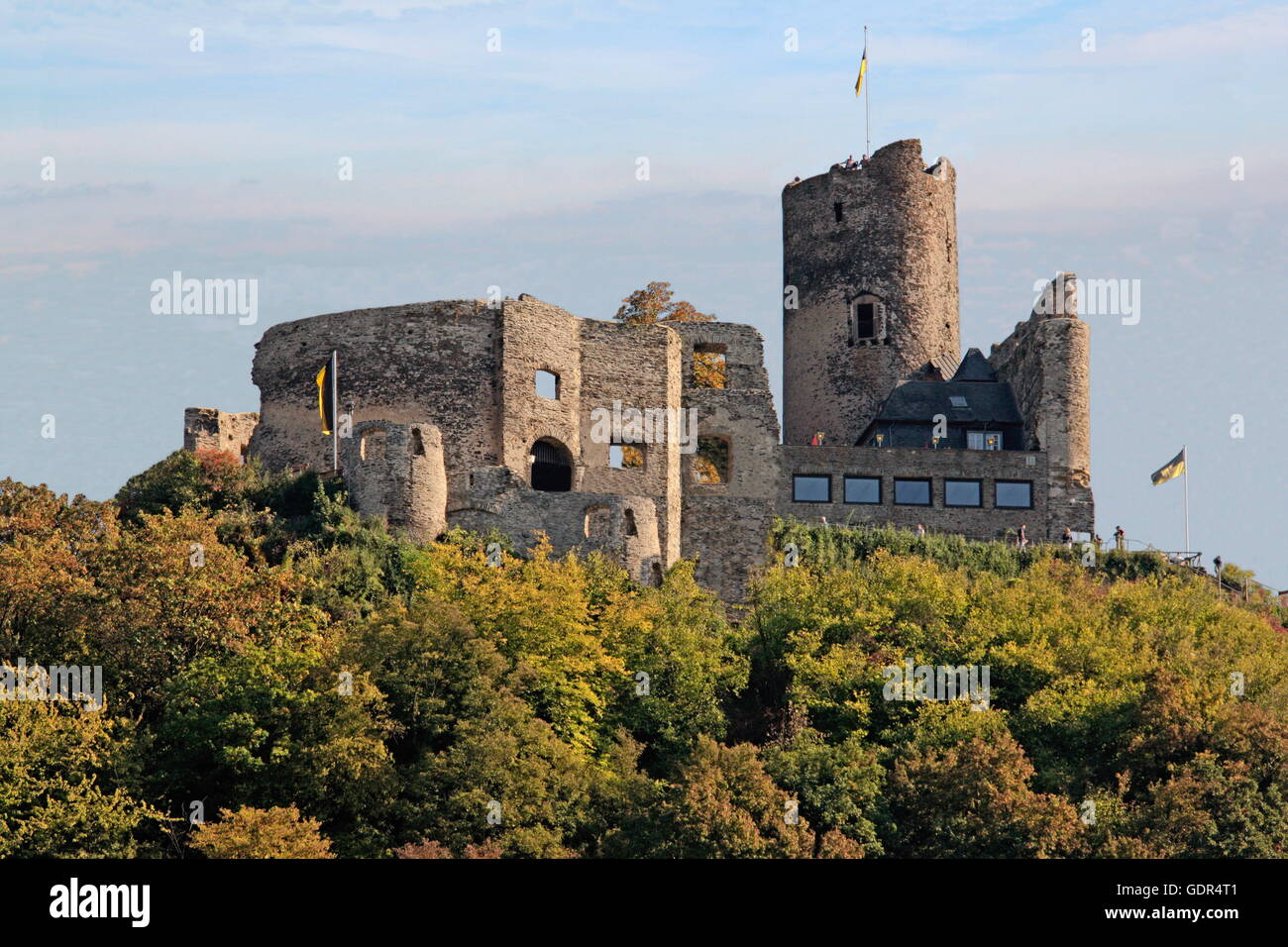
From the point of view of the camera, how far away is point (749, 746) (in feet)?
157

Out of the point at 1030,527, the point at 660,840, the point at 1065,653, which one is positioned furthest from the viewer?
the point at 1030,527

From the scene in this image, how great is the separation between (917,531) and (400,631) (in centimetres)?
2027

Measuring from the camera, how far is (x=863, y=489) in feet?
225

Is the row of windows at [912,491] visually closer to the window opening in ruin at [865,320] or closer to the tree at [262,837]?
the window opening in ruin at [865,320]

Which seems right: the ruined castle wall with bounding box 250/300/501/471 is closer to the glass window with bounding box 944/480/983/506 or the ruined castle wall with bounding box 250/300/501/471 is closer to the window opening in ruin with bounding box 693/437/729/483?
the window opening in ruin with bounding box 693/437/729/483

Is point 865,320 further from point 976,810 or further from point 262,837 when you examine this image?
point 262,837

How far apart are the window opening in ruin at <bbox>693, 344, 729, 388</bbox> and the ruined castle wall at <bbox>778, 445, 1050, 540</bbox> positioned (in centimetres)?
332

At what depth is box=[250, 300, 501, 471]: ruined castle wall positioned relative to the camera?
61.0m

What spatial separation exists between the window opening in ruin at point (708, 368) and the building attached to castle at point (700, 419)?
115 mm

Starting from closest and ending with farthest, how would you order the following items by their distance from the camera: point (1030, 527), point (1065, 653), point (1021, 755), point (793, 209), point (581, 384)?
point (1021, 755)
point (1065, 653)
point (581, 384)
point (1030, 527)
point (793, 209)

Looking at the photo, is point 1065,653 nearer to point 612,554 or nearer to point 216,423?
point 612,554

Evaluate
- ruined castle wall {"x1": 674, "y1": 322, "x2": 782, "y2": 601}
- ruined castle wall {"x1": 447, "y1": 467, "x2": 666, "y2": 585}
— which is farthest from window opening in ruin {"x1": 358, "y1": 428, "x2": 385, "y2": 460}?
ruined castle wall {"x1": 674, "y1": 322, "x2": 782, "y2": 601}

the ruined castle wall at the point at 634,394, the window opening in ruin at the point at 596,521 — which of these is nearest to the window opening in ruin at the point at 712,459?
the ruined castle wall at the point at 634,394
